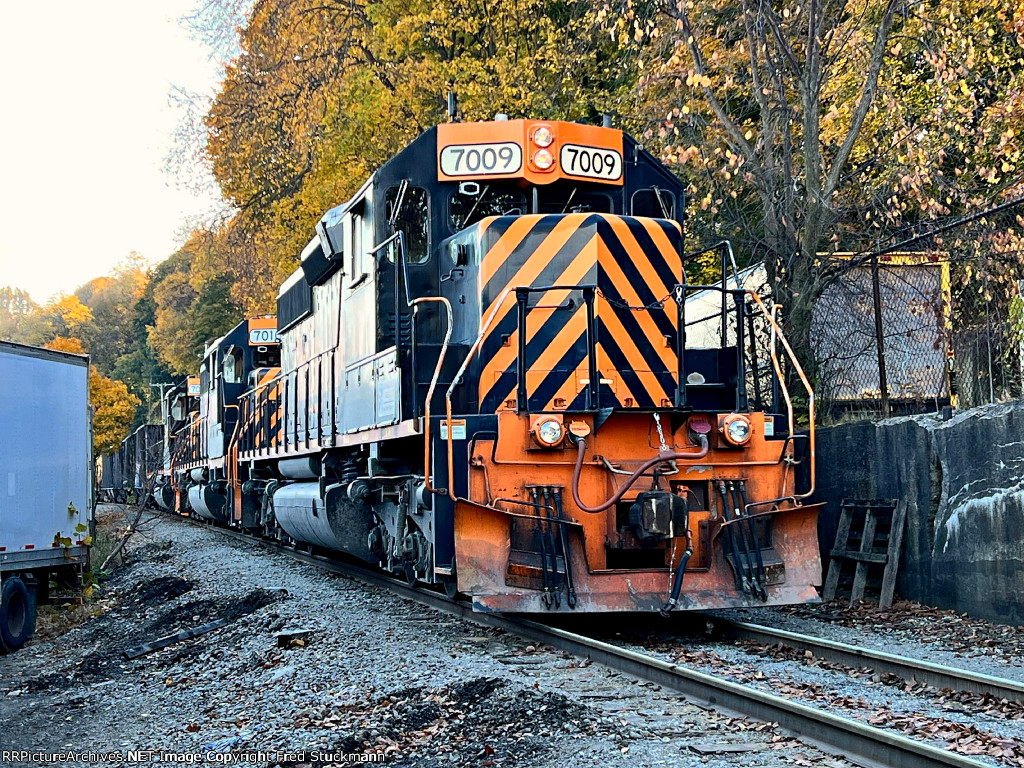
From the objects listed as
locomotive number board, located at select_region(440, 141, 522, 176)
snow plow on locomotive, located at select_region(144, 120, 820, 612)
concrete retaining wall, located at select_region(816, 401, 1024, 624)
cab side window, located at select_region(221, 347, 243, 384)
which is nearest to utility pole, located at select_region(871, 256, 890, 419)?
concrete retaining wall, located at select_region(816, 401, 1024, 624)

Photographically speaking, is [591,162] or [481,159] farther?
[591,162]

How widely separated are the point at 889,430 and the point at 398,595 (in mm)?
4594

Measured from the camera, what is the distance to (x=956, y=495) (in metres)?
8.38

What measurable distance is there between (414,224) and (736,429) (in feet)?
10.3

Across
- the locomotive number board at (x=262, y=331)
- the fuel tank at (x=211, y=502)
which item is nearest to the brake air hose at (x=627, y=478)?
the locomotive number board at (x=262, y=331)

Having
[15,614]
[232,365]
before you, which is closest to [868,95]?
[15,614]

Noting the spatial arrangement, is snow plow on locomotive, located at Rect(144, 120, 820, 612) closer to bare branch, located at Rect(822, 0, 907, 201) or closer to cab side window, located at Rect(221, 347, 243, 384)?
bare branch, located at Rect(822, 0, 907, 201)

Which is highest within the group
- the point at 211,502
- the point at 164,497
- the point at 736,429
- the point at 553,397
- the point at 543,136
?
the point at 543,136

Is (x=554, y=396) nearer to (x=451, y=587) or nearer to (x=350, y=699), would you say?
(x=451, y=587)

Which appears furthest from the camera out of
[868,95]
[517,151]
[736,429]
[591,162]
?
[868,95]

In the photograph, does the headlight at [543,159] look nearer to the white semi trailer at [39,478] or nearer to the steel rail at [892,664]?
the steel rail at [892,664]

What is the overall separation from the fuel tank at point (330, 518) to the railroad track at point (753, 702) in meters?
1.72

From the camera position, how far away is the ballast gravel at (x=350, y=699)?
4840 millimetres

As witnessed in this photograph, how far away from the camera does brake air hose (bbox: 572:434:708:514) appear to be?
7371 mm
